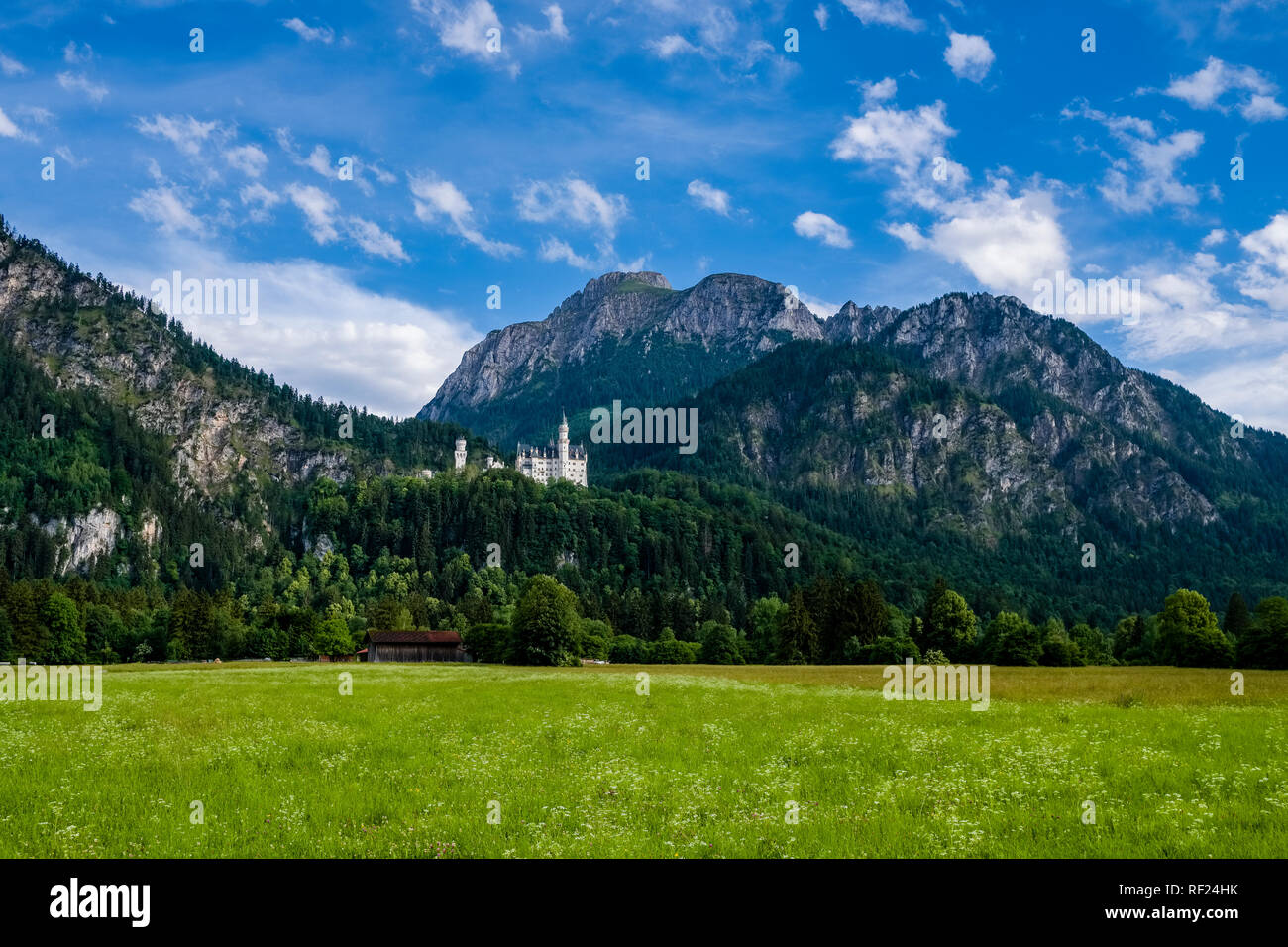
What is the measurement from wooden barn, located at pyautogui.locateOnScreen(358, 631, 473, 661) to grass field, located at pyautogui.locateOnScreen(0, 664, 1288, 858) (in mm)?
92704

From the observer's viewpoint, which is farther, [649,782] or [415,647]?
[415,647]

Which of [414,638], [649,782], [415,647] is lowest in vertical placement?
[415,647]

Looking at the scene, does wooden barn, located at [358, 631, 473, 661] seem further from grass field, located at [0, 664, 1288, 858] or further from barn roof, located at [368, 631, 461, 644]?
grass field, located at [0, 664, 1288, 858]

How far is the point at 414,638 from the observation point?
12706 centimetres

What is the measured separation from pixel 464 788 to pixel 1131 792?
14149 millimetres

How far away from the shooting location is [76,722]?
30.4m

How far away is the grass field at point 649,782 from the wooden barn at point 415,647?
92704 millimetres

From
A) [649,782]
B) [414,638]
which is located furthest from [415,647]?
[649,782]

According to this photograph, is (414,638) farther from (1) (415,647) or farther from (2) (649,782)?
(2) (649,782)

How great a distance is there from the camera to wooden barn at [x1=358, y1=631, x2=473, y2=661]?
126 m

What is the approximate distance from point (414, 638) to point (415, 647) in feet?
4.41

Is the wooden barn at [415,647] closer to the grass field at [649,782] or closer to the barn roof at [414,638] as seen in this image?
the barn roof at [414,638]
